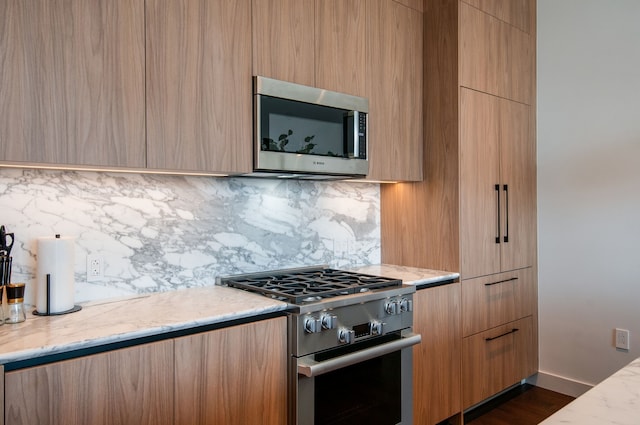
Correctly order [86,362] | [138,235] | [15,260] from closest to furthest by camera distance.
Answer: [86,362]
[15,260]
[138,235]

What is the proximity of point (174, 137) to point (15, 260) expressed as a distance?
79cm

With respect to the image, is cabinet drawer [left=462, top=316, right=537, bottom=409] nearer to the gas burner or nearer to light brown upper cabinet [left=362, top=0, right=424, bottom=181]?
the gas burner

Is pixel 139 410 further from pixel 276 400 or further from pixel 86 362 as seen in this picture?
pixel 276 400

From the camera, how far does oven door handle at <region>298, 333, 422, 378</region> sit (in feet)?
5.85

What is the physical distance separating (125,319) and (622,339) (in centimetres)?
294

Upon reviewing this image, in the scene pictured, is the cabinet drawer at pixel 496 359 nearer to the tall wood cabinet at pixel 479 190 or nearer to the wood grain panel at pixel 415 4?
the tall wood cabinet at pixel 479 190

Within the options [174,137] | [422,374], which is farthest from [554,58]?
[174,137]

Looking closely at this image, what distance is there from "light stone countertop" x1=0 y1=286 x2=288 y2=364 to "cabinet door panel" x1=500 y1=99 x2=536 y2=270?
6.23ft

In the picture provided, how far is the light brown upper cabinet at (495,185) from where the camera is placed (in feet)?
9.00

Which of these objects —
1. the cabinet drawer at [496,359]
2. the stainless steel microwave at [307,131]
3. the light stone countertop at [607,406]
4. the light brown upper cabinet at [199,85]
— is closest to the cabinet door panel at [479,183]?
the cabinet drawer at [496,359]

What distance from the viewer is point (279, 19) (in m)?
2.14

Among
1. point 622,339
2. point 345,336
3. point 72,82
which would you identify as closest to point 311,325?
point 345,336

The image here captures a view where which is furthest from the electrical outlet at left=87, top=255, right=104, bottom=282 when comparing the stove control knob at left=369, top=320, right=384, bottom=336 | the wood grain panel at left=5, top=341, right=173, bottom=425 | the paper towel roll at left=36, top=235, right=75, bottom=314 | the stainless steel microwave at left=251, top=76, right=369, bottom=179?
the stove control knob at left=369, top=320, right=384, bottom=336

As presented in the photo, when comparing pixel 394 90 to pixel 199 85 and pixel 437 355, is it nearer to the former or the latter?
pixel 199 85
